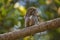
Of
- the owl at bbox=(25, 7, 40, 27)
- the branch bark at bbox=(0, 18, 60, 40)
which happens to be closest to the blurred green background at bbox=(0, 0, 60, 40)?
the owl at bbox=(25, 7, 40, 27)

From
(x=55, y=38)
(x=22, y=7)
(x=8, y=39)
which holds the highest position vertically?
(x=22, y=7)

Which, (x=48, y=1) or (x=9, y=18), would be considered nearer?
(x=9, y=18)

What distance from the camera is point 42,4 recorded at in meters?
3.64

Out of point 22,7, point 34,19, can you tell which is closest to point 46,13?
point 22,7

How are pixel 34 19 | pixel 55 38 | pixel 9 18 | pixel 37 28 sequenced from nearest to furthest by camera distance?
pixel 37 28 → pixel 34 19 → pixel 9 18 → pixel 55 38

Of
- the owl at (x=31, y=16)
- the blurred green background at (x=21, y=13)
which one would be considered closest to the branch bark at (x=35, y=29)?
the owl at (x=31, y=16)

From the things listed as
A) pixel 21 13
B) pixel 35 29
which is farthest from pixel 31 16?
pixel 21 13

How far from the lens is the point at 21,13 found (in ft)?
11.8

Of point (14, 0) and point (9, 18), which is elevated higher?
point (14, 0)

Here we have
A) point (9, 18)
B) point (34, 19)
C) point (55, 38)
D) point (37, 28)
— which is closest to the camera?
point (37, 28)

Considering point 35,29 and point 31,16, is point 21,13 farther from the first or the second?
point 35,29

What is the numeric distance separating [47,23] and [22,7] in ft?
5.14

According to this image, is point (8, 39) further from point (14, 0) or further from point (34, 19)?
point (14, 0)

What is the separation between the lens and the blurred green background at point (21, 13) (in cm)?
344
